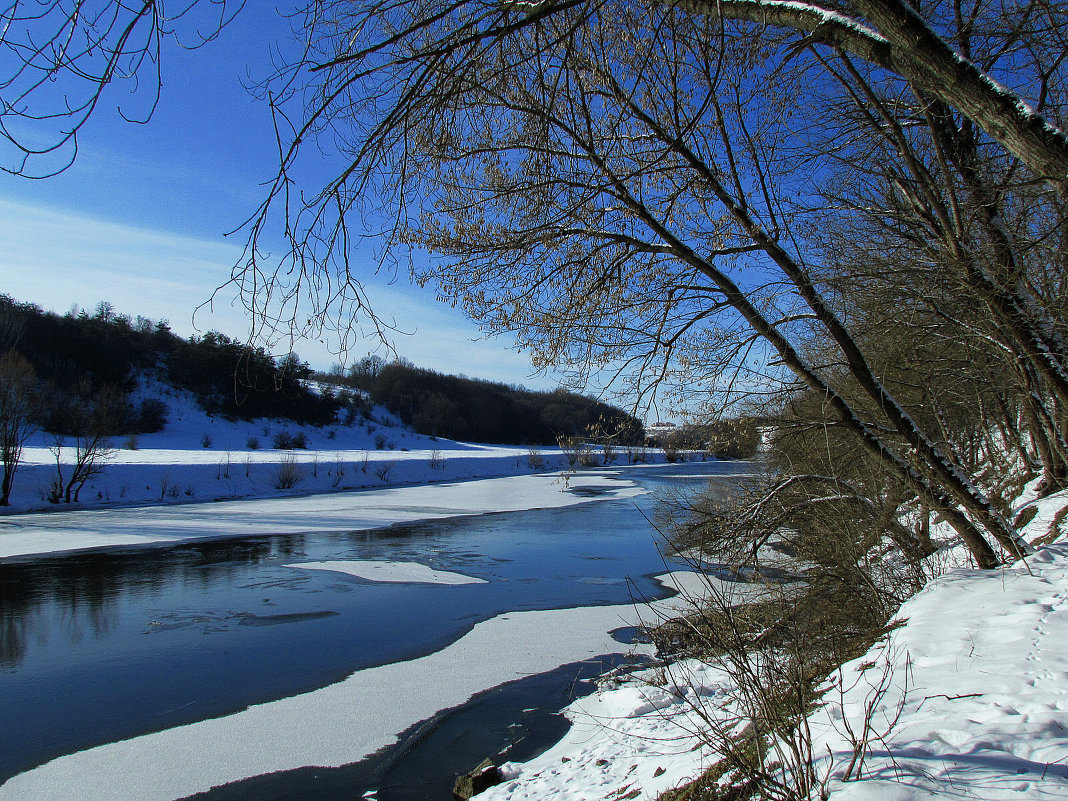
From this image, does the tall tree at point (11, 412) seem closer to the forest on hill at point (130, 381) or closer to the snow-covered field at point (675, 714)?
the forest on hill at point (130, 381)

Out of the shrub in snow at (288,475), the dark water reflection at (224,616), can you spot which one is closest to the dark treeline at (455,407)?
the shrub in snow at (288,475)

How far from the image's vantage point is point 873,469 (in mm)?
Answer: 7805

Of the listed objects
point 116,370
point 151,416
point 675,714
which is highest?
point 116,370

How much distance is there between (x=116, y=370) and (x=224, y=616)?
52114 millimetres

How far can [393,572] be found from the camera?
1350 centimetres

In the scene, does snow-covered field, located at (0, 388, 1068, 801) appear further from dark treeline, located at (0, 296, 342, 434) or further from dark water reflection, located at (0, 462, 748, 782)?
dark treeline, located at (0, 296, 342, 434)

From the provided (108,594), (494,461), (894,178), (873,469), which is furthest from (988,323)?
(494,461)

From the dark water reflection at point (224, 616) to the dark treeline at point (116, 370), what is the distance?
22946mm

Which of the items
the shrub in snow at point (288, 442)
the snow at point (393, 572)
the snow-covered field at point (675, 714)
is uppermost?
the shrub in snow at point (288, 442)

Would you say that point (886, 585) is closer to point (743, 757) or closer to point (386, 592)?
point (743, 757)

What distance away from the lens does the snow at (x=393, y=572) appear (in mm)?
12797

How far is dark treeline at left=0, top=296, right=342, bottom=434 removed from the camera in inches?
1636

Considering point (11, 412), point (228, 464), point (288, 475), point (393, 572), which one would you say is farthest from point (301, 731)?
point (228, 464)

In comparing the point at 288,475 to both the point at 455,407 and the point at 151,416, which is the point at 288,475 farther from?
the point at 455,407
